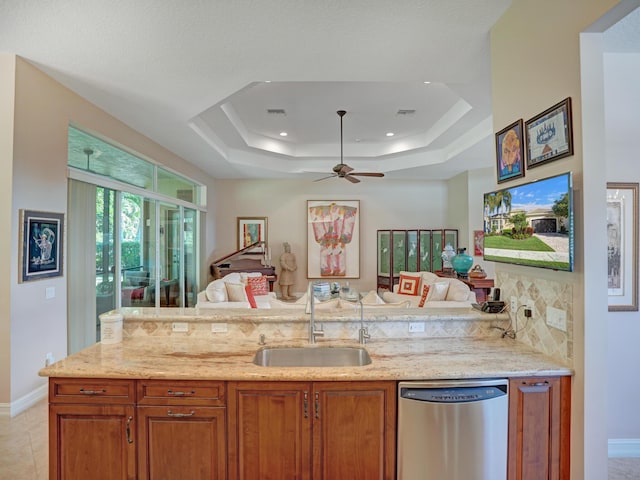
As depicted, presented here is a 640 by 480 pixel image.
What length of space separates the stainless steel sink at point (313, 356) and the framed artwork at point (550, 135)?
5.26 ft

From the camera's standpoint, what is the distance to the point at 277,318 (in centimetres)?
234

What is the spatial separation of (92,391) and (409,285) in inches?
199

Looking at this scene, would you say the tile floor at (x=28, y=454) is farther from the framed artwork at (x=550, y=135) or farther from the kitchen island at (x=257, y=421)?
the framed artwork at (x=550, y=135)

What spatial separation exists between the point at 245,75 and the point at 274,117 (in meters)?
2.43

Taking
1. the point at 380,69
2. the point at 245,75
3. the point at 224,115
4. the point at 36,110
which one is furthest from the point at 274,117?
the point at 36,110

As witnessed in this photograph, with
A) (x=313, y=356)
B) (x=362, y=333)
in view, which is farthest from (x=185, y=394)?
(x=362, y=333)

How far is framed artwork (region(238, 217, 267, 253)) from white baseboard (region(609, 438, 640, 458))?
7.10m

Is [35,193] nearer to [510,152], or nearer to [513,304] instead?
[510,152]

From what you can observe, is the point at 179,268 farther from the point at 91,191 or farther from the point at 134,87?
the point at 134,87

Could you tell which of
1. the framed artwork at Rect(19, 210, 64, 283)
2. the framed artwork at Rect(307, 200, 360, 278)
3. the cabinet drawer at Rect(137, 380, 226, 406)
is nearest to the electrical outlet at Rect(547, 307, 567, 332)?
the cabinet drawer at Rect(137, 380, 226, 406)

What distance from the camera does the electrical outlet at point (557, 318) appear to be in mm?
1835

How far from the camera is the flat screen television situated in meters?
1.71

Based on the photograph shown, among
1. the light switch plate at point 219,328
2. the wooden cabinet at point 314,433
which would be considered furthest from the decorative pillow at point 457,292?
the light switch plate at point 219,328

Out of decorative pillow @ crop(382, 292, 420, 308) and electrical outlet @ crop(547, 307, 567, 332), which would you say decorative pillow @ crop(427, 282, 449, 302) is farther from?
electrical outlet @ crop(547, 307, 567, 332)
